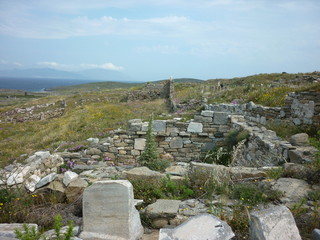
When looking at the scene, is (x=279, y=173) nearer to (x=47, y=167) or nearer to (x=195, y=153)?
(x=195, y=153)

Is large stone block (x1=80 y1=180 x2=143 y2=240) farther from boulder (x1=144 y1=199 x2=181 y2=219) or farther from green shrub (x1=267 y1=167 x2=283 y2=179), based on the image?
green shrub (x1=267 y1=167 x2=283 y2=179)

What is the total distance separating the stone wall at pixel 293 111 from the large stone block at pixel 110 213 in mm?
6617

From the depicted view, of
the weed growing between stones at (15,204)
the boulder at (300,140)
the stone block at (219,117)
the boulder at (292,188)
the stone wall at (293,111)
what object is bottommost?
the weed growing between stones at (15,204)

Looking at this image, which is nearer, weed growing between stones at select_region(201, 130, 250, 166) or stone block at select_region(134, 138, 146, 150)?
weed growing between stones at select_region(201, 130, 250, 166)

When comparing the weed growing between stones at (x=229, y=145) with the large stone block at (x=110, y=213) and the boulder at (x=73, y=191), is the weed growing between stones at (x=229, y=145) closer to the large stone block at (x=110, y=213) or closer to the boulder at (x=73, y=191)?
the boulder at (x=73, y=191)

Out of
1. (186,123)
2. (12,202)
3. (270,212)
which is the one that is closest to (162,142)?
(186,123)

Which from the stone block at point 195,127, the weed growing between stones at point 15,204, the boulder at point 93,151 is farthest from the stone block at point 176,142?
the weed growing between stones at point 15,204

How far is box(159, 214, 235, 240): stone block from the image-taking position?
270 cm

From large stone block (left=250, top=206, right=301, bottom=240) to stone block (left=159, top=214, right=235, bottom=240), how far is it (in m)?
0.28

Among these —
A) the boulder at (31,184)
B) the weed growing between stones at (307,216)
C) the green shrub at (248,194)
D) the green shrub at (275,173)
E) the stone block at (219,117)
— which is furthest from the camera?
the stone block at (219,117)

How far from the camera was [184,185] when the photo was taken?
4750 mm

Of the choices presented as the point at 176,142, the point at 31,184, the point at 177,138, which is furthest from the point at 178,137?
the point at 31,184

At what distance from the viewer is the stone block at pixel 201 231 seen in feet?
8.86

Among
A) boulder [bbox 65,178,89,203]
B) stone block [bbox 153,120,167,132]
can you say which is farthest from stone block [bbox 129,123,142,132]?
boulder [bbox 65,178,89,203]
